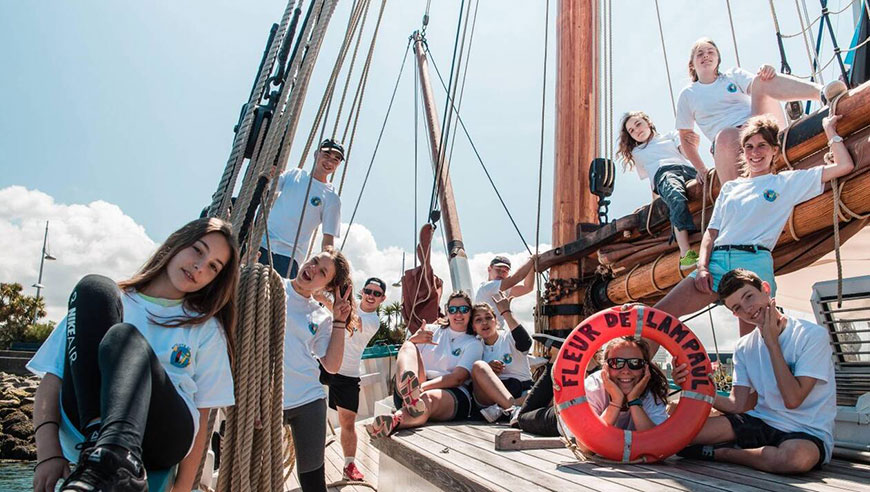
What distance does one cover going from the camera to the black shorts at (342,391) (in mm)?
3959

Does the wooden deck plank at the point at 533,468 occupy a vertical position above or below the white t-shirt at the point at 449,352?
below

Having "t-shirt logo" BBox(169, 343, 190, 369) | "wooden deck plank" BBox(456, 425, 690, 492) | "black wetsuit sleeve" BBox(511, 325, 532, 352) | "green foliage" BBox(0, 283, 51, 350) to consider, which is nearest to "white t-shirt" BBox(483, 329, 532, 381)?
"black wetsuit sleeve" BBox(511, 325, 532, 352)

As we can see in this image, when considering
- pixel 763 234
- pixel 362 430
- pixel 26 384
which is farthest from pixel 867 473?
pixel 26 384

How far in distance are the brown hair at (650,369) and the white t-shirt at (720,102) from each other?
4.87ft

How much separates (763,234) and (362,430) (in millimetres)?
4755

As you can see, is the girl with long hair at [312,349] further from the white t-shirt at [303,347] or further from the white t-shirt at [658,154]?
the white t-shirt at [658,154]

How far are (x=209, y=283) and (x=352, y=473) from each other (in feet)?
8.75

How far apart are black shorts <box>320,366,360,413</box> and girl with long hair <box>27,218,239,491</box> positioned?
2.28 m

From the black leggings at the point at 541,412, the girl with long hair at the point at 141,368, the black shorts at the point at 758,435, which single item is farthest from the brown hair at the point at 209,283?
the black shorts at the point at 758,435

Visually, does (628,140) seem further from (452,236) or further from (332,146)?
(452,236)

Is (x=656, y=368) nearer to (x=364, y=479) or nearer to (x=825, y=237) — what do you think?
(x=825, y=237)

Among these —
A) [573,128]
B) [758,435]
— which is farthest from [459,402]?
[573,128]

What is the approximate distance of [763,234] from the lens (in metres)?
2.49

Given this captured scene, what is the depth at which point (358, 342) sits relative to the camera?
12.7 ft
